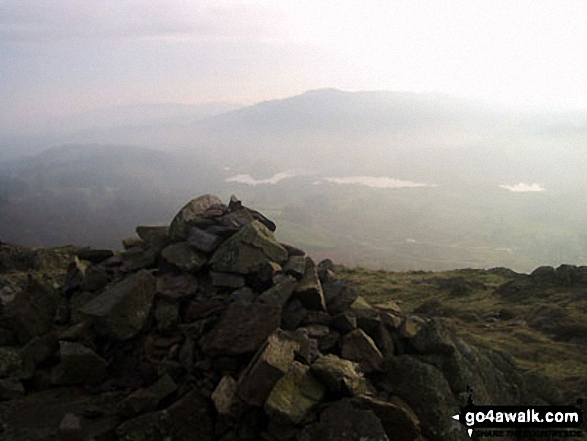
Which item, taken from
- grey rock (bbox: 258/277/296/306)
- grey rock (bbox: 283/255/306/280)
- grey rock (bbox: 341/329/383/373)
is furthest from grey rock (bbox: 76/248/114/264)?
grey rock (bbox: 341/329/383/373)

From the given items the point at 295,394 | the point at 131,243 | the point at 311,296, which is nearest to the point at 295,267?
the point at 311,296

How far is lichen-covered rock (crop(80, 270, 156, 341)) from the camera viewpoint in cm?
1755

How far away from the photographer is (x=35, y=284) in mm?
20719

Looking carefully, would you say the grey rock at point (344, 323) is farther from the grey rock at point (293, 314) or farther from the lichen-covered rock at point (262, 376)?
the lichen-covered rock at point (262, 376)

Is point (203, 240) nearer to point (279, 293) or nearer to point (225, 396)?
point (279, 293)

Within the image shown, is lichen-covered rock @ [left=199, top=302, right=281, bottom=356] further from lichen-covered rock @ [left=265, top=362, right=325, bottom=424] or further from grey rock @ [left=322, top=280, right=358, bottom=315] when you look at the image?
grey rock @ [left=322, top=280, right=358, bottom=315]

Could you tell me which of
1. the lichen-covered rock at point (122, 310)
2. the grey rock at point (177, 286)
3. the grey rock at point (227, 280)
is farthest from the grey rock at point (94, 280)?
the grey rock at point (227, 280)

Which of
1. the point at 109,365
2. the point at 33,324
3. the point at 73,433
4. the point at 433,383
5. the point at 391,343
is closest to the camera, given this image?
the point at 73,433

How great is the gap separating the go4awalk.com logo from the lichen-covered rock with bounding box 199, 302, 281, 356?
731cm

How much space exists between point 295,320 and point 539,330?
29064 millimetres

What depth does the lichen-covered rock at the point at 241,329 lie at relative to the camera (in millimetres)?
16125

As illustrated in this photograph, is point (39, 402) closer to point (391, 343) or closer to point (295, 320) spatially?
point (295, 320)

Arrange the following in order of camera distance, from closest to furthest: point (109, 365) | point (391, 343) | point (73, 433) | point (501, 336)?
point (73, 433) → point (109, 365) → point (391, 343) → point (501, 336)

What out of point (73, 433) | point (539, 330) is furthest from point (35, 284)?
point (539, 330)
